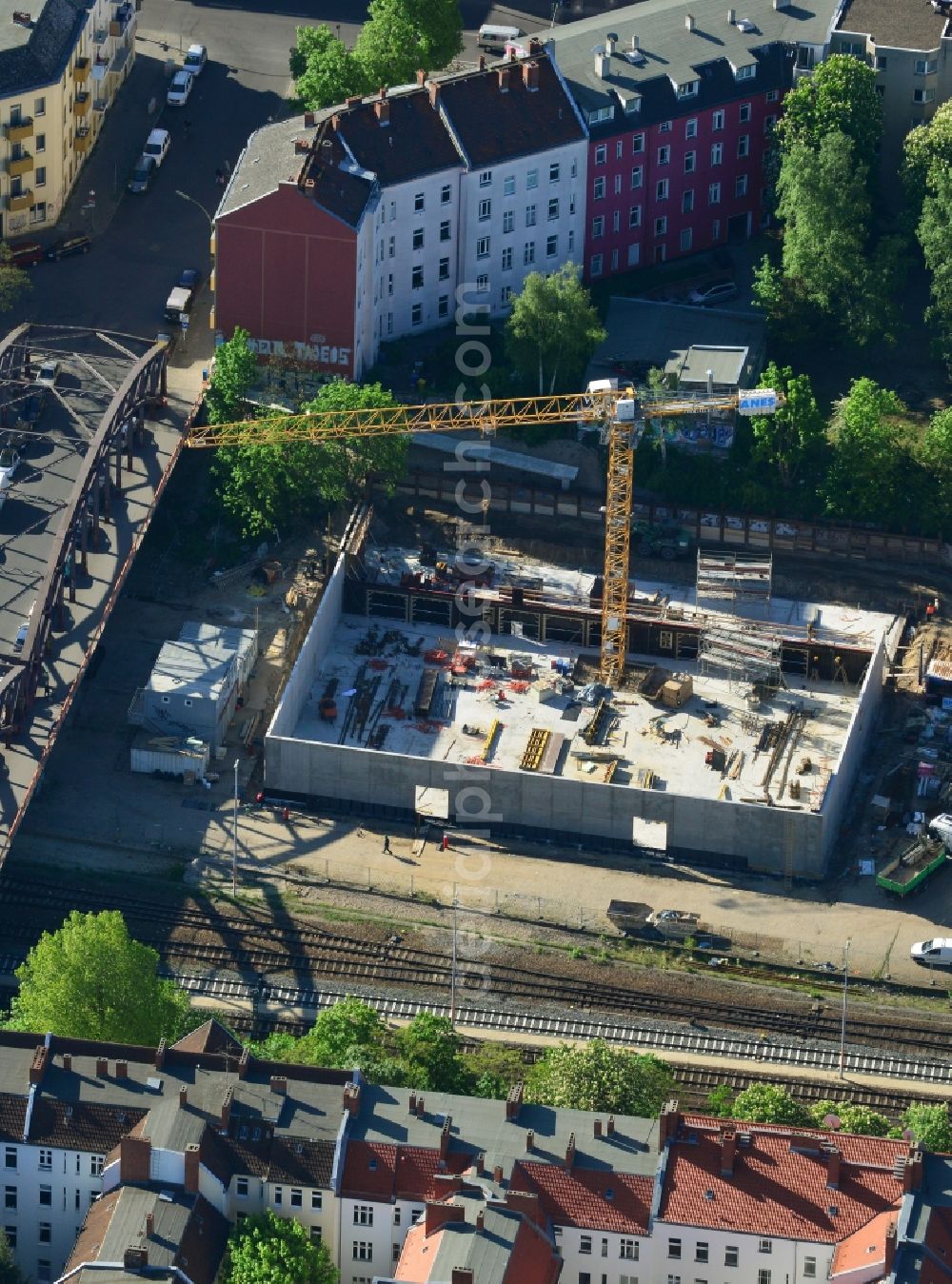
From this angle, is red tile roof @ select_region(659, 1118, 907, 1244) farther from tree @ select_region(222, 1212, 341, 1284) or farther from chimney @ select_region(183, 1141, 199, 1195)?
chimney @ select_region(183, 1141, 199, 1195)

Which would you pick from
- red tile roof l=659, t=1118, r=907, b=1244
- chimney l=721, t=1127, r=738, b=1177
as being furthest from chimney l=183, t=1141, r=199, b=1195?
chimney l=721, t=1127, r=738, b=1177

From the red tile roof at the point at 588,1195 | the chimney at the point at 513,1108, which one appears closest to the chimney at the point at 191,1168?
the red tile roof at the point at 588,1195

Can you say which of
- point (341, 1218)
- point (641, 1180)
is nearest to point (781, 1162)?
point (641, 1180)

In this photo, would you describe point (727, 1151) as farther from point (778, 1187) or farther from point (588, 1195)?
point (588, 1195)

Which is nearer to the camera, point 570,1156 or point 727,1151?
point 727,1151

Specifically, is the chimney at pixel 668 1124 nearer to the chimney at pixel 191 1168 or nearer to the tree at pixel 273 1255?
the tree at pixel 273 1255

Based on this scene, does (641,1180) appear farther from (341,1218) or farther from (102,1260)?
(102,1260)

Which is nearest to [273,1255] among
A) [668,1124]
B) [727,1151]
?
[668,1124]
